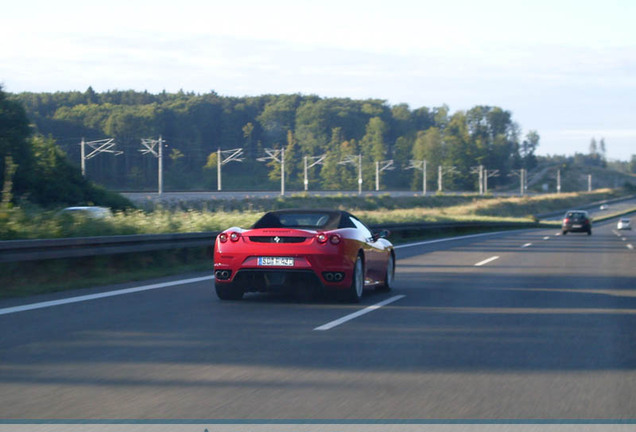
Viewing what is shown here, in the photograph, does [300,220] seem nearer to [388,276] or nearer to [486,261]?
[388,276]

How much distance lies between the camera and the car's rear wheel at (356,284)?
10.5m

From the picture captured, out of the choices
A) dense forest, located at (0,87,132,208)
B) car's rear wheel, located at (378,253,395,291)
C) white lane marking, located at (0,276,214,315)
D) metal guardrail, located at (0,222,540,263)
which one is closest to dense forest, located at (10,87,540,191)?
dense forest, located at (0,87,132,208)

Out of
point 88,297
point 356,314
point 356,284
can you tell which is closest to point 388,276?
point 356,284

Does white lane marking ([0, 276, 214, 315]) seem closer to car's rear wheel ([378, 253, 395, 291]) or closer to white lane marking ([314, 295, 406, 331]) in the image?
car's rear wheel ([378, 253, 395, 291])

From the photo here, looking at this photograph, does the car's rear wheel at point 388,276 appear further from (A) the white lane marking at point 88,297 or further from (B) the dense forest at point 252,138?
(B) the dense forest at point 252,138

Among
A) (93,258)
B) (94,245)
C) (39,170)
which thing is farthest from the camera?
(39,170)

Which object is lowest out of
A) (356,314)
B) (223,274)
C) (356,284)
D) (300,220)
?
(356,314)

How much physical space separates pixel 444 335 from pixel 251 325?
7.12ft

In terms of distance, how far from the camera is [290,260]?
33.1ft

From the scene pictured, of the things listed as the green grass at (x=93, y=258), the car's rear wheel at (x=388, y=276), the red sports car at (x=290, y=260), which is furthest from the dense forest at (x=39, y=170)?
the red sports car at (x=290, y=260)

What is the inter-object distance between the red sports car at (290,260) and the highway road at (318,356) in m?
0.34

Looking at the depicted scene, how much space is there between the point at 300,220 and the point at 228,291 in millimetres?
1744

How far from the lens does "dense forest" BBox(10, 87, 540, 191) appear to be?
7538 cm

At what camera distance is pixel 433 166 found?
171 m
